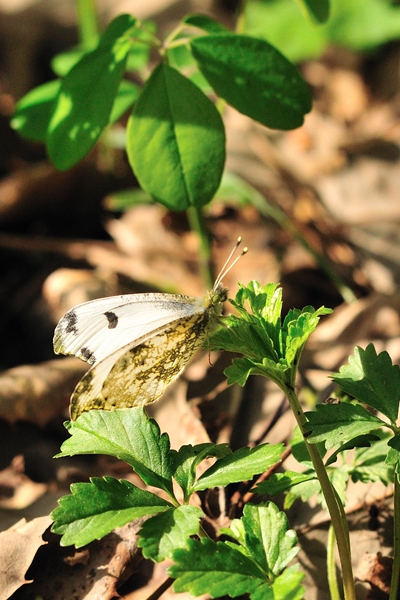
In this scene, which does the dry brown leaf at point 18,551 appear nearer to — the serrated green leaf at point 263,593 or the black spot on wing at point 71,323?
the black spot on wing at point 71,323

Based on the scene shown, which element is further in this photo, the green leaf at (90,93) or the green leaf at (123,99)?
the green leaf at (123,99)

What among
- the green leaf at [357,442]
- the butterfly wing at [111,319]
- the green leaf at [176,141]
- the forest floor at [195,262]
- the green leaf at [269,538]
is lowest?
the forest floor at [195,262]

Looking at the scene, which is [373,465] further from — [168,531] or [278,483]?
[168,531]

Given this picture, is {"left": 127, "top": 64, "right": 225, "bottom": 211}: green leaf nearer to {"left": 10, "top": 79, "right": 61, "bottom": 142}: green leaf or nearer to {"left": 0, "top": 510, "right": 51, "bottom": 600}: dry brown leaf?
{"left": 10, "top": 79, "right": 61, "bottom": 142}: green leaf

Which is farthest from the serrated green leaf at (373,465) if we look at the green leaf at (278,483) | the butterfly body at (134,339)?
the butterfly body at (134,339)

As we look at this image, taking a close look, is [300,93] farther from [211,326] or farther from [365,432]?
[365,432]

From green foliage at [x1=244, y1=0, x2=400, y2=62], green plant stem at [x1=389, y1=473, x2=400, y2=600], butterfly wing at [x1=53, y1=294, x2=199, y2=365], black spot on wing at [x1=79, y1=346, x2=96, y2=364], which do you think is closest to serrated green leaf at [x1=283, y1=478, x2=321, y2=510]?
green plant stem at [x1=389, y1=473, x2=400, y2=600]

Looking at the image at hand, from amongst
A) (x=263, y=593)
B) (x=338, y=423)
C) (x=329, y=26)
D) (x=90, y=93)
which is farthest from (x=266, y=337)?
(x=329, y=26)
